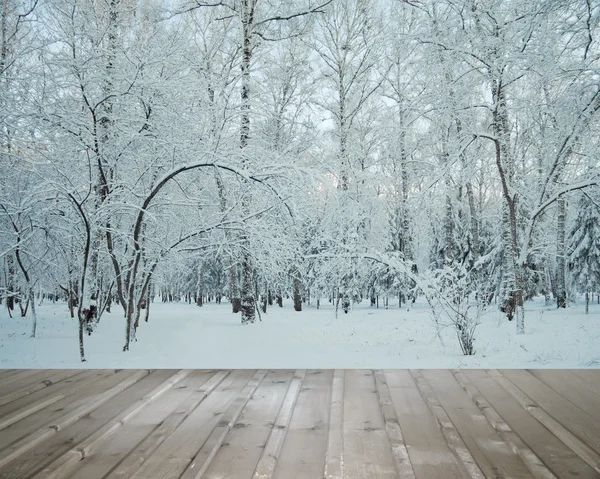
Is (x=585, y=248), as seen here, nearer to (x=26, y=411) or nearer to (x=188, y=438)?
(x=188, y=438)

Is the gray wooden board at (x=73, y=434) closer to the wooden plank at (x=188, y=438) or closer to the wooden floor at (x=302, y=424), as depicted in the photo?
the wooden floor at (x=302, y=424)

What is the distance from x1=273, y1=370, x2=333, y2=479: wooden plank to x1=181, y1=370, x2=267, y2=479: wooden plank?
261 mm

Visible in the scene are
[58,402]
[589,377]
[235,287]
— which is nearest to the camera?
[58,402]

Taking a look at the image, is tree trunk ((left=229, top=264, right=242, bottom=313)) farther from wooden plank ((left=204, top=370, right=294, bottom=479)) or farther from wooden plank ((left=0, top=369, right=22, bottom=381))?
wooden plank ((left=204, top=370, right=294, bottom=479))

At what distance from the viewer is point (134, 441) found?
75.6 inches

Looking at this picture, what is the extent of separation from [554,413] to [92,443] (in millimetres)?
2161

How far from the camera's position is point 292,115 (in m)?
13.2

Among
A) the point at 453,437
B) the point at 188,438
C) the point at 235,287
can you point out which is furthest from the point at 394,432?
the point at 235,287

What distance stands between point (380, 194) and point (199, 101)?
8.60m

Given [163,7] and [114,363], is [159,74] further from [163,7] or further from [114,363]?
[114,363]

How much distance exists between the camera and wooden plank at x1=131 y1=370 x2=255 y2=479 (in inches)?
64.1

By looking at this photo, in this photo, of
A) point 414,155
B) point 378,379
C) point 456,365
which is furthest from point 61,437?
point 414,155

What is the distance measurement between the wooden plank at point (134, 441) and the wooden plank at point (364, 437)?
0.78 metres

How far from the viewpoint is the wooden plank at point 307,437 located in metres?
1.62
